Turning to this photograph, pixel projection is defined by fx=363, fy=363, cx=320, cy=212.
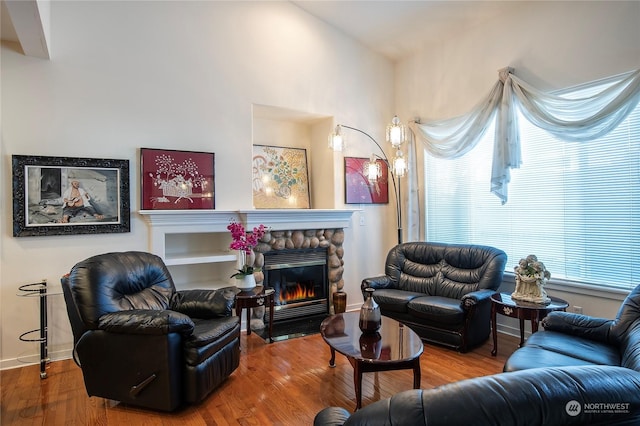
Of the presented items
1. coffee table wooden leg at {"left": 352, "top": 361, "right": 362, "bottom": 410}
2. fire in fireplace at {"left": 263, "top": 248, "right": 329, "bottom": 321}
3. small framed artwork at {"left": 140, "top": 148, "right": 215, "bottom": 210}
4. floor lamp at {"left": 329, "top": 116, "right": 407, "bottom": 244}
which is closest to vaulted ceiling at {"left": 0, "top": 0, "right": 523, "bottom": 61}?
floor lamp at {"left": 329, "top": 116, "right": 407, "bottom": 244}

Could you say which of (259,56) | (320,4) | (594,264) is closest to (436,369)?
(594,264)

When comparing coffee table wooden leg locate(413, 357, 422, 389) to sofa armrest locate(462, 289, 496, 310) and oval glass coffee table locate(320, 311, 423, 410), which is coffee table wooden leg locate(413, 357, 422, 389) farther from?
sofa armrest locate(462, 289, 496, 310)

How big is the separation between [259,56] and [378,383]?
3855 millimetres

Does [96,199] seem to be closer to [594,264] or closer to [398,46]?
[398,46]

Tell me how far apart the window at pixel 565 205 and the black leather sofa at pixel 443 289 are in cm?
49

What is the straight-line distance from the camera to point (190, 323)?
2.54m

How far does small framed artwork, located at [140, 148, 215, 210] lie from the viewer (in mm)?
3789

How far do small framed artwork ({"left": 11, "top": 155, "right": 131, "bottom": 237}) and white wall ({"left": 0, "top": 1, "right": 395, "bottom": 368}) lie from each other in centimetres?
8

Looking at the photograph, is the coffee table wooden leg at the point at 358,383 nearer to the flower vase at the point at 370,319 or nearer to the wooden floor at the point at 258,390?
the wooden floor at the point at 258,390

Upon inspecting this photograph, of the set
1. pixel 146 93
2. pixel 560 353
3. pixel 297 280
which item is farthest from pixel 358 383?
pixel 146 93

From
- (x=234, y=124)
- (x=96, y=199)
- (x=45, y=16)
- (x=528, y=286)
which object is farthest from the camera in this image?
(x=234, y=124)

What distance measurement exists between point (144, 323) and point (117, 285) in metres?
0.55

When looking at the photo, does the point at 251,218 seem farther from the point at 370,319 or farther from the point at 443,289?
the point at 443,289

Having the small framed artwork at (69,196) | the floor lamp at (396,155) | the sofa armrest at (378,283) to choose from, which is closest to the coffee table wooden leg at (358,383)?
the sofa armrest at (378,283)
